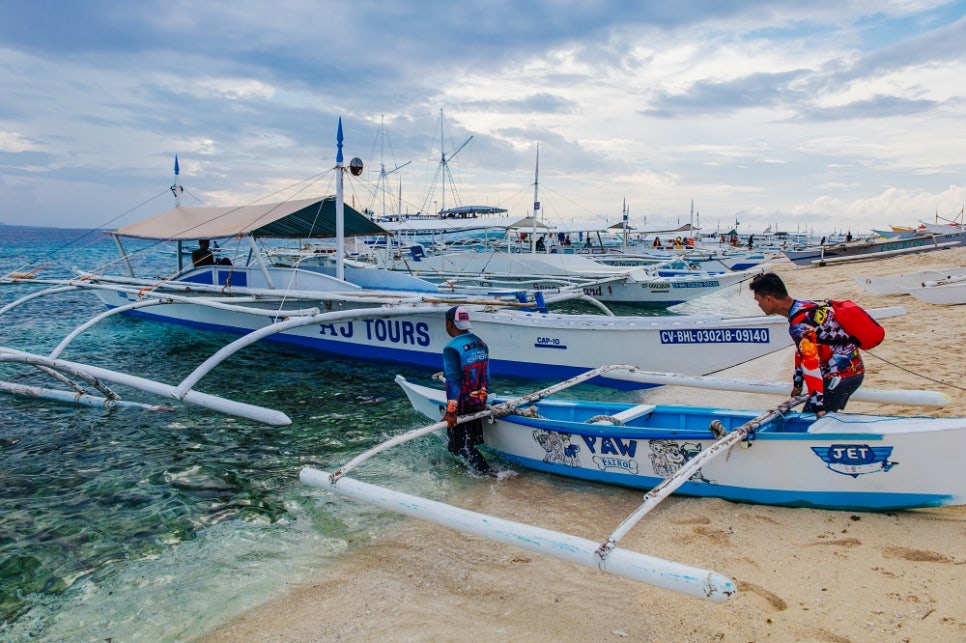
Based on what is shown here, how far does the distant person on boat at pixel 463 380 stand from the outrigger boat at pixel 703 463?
183 millimetres

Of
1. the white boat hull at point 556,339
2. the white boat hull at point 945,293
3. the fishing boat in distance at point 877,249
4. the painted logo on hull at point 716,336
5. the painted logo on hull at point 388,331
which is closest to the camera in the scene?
the painted logo on hull at point 716,336

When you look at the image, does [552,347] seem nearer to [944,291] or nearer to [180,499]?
[180,499]

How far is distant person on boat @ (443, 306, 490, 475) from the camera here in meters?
6.28

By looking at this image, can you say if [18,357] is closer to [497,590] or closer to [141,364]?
[141,364]

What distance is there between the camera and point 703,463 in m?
4.77

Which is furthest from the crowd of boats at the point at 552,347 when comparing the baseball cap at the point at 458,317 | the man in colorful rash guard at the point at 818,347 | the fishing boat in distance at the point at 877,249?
the fishing boat in distance at the point at 877,249

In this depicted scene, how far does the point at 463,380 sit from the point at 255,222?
28.9ft

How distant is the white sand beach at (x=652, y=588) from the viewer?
12.8 ft

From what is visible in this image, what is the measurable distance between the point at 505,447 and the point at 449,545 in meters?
1.73

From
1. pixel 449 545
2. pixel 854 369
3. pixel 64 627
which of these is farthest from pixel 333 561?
pixel 854 369

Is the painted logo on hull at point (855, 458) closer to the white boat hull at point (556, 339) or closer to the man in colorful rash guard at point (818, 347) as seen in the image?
the man in colorful rash guard at point (818, 347)

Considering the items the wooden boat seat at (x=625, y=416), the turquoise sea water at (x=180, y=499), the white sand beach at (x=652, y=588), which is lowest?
the turquoise sea water at (x=180, y=499)

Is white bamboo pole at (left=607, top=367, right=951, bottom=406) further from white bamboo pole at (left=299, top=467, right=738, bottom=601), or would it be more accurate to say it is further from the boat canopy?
the boat canopy

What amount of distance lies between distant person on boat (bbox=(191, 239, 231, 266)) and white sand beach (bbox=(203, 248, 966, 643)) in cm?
1185
